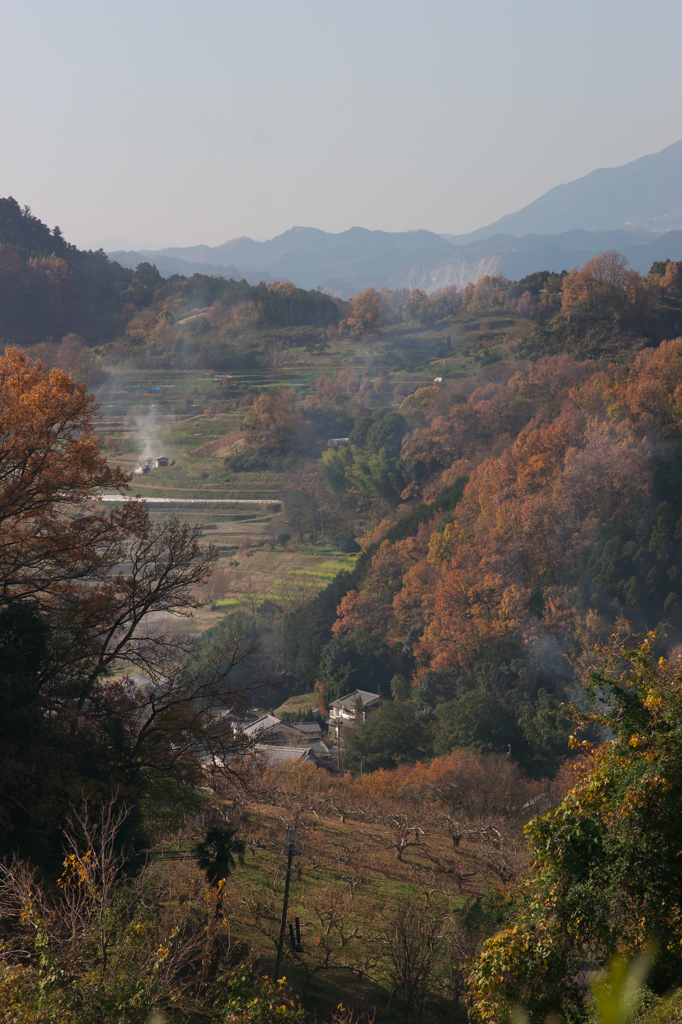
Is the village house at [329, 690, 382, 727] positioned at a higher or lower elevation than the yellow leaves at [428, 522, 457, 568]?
lower

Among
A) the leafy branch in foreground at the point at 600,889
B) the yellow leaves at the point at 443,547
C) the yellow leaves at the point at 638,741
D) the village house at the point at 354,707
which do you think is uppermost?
the yellow leaves at the point at 638,741

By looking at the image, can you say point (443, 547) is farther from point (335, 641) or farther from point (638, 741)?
point (638, 741)

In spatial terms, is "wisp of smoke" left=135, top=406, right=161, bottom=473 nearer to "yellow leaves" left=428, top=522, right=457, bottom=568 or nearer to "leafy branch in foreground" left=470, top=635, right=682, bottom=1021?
"yellow leaves" left=428, top=522, right=457, bottom=568

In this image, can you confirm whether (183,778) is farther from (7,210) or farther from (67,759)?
(7,210)

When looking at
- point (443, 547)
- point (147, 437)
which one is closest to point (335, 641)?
point (443, 547)

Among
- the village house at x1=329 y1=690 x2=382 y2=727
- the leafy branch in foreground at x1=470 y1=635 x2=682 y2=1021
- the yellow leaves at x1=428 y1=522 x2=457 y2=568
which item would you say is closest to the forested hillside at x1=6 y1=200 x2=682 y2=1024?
the leafy branch in foreground at x1=470 y1=635 x2=682 y2=1021

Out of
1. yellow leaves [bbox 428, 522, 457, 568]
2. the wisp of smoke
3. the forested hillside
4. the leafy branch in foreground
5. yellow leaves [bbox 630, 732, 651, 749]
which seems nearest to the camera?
the leafy branch in foreground

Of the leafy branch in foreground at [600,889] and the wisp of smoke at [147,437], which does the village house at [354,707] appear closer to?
the leafy branch in foreground at [600,889]

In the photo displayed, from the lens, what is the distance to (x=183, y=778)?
10.3 m

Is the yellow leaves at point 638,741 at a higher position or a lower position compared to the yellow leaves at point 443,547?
higher

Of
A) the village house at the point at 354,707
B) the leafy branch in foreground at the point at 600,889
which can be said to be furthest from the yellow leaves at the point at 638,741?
the village house at the point at 354,707

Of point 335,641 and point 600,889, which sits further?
point 335,641

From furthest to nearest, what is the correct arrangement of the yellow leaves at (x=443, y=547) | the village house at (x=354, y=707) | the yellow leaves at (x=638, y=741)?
the yellow leaves at (x=443, y=547) < the village house at (x=354, y=707) < the yellow leaves at (x=638, y=741)

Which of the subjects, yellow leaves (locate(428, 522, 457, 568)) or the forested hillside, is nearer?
the forested hillside
